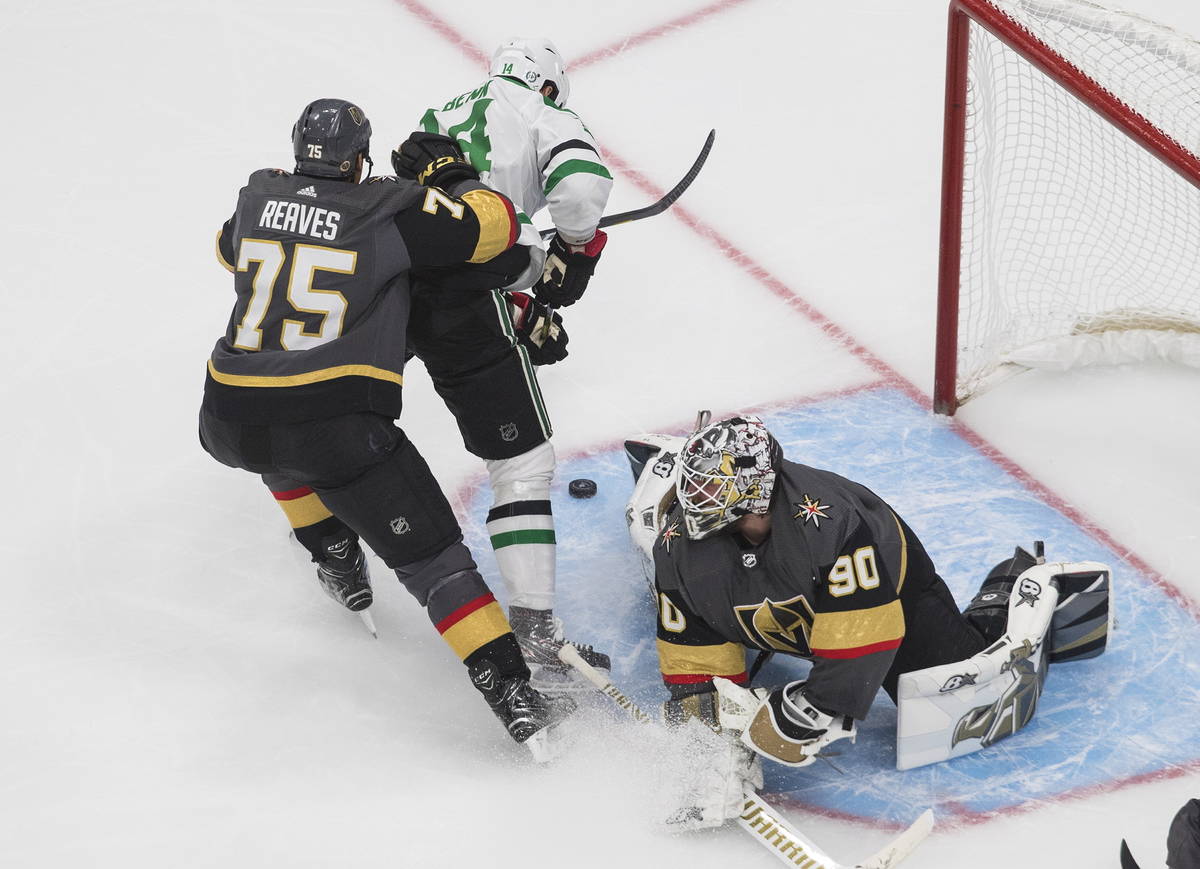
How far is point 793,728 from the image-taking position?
3.03 metres

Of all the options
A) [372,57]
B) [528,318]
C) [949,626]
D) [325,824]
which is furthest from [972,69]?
[372,57]

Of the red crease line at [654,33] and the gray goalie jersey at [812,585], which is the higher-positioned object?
the red crease line at [654,33]

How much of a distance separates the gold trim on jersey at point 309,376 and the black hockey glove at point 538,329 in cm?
97

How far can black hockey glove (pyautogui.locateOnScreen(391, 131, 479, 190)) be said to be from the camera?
3461 millimetres

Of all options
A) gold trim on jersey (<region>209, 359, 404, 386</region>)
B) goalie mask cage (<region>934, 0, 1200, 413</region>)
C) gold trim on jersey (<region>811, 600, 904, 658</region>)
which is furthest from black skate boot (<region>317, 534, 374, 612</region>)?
goalie mask cage (<region>934, 0, 1200, 413</region>)

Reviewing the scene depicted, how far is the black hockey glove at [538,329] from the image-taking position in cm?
412

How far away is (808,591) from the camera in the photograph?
298cm

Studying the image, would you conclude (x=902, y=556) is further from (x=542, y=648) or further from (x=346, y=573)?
(x=346, y=573)

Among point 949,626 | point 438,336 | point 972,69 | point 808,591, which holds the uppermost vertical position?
point 972,69

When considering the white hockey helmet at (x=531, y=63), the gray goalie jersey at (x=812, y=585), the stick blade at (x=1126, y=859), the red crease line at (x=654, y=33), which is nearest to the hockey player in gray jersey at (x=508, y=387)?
the white hockey helmet at (x=531, y=63)

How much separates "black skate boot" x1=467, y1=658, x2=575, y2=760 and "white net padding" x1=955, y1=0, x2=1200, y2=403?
1.64 meters

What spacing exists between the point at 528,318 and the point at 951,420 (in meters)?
1.17

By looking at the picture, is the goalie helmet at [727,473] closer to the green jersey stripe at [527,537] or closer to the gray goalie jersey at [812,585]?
the gray goalie jersey at [812,585]

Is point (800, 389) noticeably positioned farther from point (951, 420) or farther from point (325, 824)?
point (325, 824)
